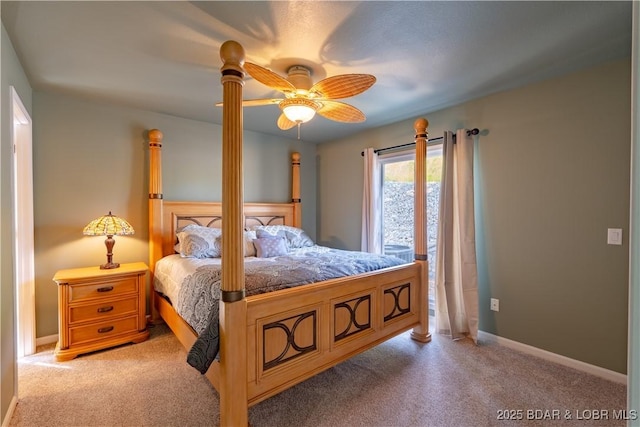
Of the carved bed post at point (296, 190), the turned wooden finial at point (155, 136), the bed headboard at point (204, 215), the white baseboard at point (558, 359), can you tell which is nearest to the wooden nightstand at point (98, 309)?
the bed headboard at point (204, 215)

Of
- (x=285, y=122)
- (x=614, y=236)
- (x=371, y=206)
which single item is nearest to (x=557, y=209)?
(x=614, y=236)

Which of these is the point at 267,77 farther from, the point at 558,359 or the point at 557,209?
the point at 558,359

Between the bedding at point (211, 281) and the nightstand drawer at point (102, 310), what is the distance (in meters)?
0.30

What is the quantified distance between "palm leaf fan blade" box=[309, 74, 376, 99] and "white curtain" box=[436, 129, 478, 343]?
1.42 metres

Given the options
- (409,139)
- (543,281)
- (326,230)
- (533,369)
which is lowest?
(533,369)

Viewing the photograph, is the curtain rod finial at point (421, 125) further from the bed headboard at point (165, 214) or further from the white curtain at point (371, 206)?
the bed headboard at point (165, 214)

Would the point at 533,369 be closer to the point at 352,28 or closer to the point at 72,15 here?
the point at 352,28

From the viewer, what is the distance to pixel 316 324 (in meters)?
1.98

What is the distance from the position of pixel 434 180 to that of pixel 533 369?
6.56 feet

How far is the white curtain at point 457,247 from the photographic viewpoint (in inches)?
111

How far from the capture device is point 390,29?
1.81 m

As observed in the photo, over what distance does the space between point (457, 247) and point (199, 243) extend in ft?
8.70

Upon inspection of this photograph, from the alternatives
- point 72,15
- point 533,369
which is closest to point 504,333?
point 533,369

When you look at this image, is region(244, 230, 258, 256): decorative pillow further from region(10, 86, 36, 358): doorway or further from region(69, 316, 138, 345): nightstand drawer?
region(10, 86, 36, 358): doorway
